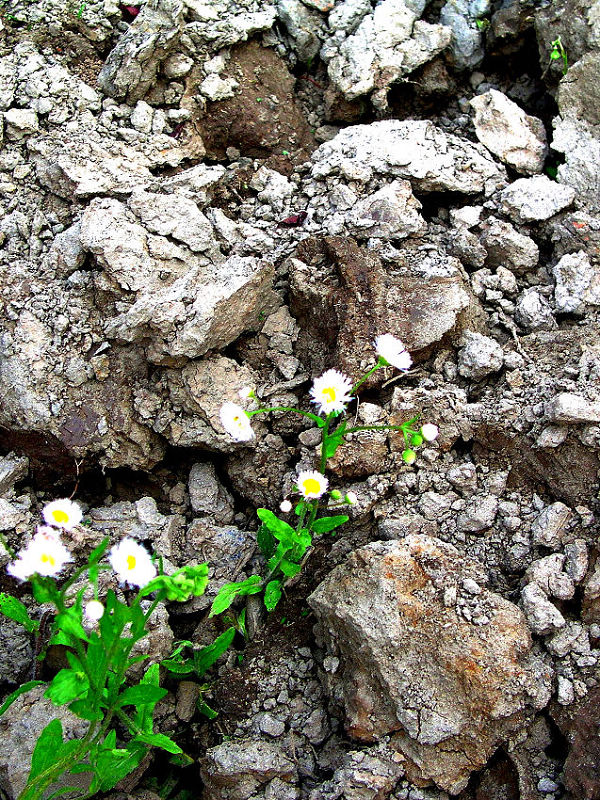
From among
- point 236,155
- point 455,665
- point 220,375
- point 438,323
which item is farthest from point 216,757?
point 236,155

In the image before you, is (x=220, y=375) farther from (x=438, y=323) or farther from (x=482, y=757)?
(x=482, y=757)

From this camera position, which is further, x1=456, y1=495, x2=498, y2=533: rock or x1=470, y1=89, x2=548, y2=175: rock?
x1=470, y1=89, x2=548, y2=175: rock

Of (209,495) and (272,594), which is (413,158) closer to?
(209,495)

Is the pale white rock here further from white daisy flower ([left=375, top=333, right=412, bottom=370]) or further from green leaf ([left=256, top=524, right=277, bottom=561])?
green leaf ([left=256, top=524, right=277, bottom=561])

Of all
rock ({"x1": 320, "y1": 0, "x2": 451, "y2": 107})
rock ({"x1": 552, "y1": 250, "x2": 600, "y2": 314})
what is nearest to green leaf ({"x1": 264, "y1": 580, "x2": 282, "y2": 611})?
rock ({"x1": 552, "y1": 250, "x2": 600, "y2": 314})

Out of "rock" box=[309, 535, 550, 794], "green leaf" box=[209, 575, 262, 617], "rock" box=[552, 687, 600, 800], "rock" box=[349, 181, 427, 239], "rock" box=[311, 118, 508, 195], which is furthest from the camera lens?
"rock" box=[311, 118, 508, 195]

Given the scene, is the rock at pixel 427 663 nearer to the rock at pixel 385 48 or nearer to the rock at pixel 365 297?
the rock at pixel 365 297
